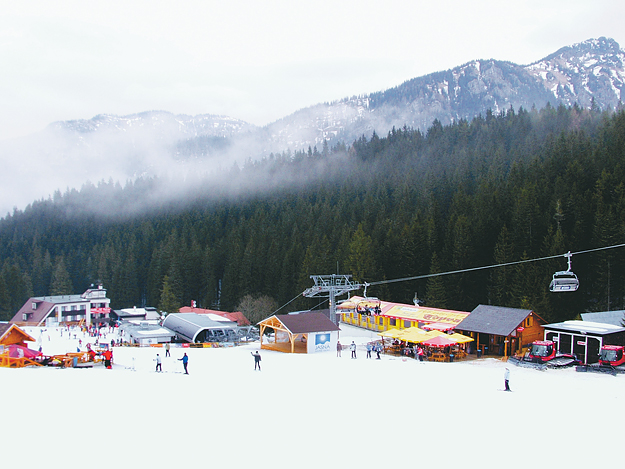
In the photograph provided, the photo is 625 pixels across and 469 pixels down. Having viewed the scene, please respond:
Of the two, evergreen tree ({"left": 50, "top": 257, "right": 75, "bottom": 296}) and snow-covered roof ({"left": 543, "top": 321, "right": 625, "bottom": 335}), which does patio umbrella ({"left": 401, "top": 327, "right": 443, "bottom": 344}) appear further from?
evergreen tree ({"left": 50, "top": 257, "right": 75, "bottom": 296})

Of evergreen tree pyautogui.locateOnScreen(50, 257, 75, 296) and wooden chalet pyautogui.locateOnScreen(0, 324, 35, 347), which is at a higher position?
wooden chalet pyautogui.locateOnScreen(0, 324, 35, 347)

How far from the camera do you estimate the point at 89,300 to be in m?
71.6

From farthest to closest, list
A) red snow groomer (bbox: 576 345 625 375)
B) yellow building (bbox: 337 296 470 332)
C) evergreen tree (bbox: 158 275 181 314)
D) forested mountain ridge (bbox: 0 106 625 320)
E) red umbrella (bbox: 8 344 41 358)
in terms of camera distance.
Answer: evergreen tree (bbox: 158 275 181 314)
forested mountain ridge (bbox: 0 106 625 320)
yellow building (bbox: 337 296 470 332)
red snow groomer (bbox: 576 345 625 375)
red umbrella (bbox: 8 344 41 358)

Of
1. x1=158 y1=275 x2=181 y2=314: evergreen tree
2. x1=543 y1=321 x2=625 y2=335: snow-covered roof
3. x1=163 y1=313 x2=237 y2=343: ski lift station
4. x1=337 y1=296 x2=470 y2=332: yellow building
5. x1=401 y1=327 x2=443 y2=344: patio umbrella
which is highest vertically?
x1=543 y1=321 x2=625 y2=335: snow-covered roof

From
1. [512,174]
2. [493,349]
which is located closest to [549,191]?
[512,174]

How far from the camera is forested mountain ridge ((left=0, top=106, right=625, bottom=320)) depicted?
46.6 m

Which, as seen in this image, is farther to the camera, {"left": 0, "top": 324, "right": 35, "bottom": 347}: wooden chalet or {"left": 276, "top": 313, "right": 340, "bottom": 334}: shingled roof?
→ {"left": 276, "top": 313, "right": 340, "bottom": 334}: shingled roof

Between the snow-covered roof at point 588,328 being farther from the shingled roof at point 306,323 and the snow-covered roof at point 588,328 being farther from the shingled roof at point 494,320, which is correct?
the shingled roof at point 306,323

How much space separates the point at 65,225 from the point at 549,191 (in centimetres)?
12900

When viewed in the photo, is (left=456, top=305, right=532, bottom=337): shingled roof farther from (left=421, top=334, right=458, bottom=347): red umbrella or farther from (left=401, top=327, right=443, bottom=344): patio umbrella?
(left=421, top=334, right=458, bottom=347): red umbrella

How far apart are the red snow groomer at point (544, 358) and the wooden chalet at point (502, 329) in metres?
3.18

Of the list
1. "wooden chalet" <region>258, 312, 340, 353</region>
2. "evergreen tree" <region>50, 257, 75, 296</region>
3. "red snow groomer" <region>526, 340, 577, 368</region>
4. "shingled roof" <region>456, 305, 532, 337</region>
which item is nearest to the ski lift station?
"wooden chalet" <region>258, 312, 340, 353</region>

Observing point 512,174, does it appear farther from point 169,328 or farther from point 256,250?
point 169,328

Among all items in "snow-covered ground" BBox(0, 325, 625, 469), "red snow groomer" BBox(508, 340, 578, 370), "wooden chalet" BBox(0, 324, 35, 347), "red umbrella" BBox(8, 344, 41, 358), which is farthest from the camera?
"red snow groomer" BBox(508, 340, 578, 370)
